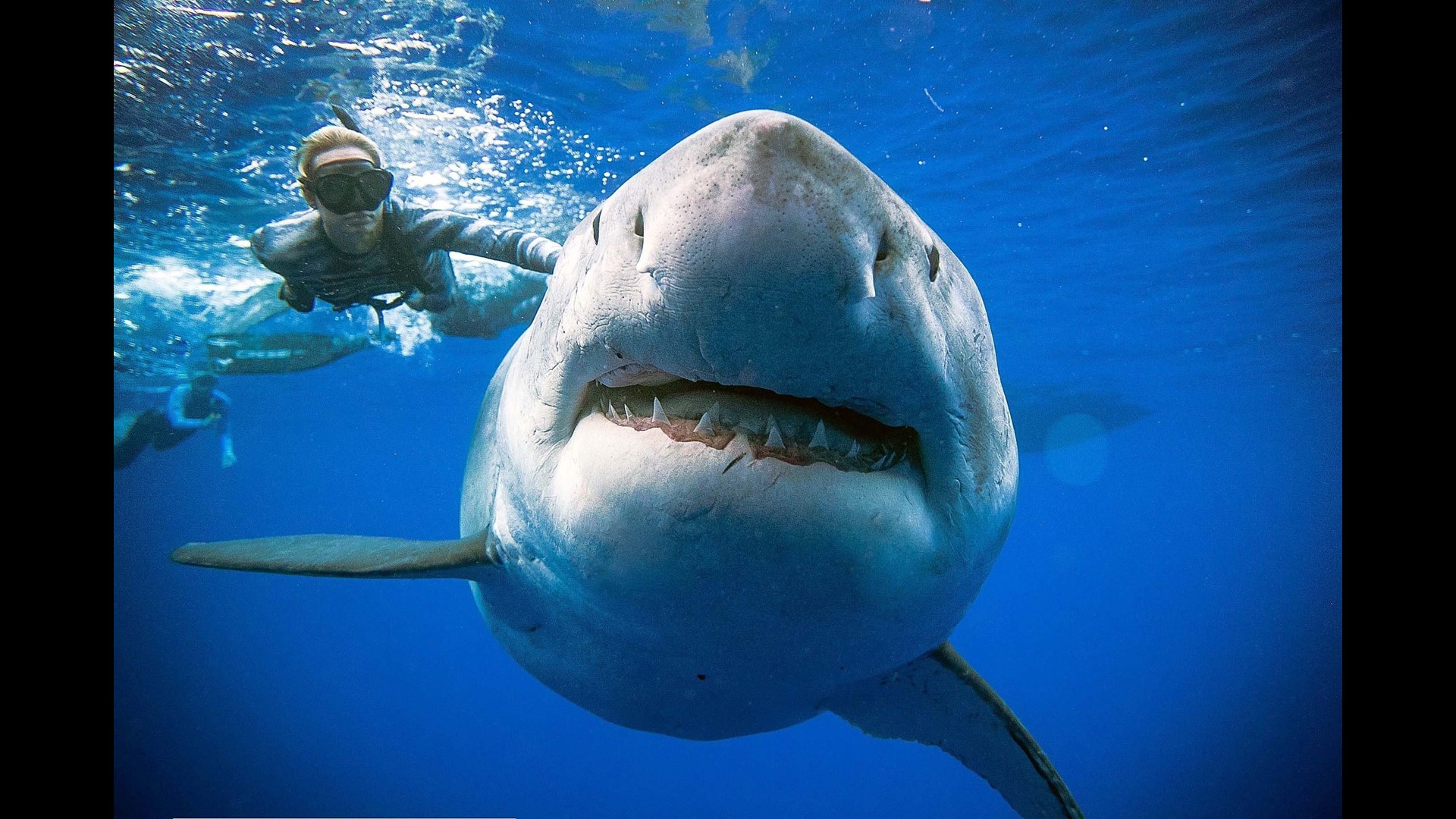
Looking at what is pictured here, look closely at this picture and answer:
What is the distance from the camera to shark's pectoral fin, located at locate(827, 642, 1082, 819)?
9.80 feet

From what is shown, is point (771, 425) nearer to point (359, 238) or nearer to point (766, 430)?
point (766, 430)

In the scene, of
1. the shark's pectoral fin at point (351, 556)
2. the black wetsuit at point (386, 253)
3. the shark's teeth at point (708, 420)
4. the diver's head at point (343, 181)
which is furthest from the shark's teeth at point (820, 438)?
the diver's head at point (343, 181)

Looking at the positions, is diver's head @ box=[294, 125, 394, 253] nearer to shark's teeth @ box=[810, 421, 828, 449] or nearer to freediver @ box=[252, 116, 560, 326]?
freediver @ box=[252, 116, 560, 326]

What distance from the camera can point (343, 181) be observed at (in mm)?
5492

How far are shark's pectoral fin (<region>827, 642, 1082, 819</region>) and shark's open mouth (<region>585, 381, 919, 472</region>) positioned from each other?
174 centimetres

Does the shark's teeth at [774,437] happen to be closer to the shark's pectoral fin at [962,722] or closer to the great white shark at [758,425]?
the great white shark at [758,425]

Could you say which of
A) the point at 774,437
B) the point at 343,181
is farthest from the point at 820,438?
the point at 343,181

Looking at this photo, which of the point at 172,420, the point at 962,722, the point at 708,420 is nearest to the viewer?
the point at 708,420

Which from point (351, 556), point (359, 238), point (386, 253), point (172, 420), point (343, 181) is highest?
point (343, 181)

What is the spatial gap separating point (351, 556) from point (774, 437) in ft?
7.11

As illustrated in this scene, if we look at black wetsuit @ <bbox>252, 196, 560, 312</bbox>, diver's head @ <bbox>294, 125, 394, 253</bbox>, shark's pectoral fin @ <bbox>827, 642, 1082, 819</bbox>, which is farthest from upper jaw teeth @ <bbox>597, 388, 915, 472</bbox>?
diver's head @ <bbox>294, 125, 394, 253</bbox>
